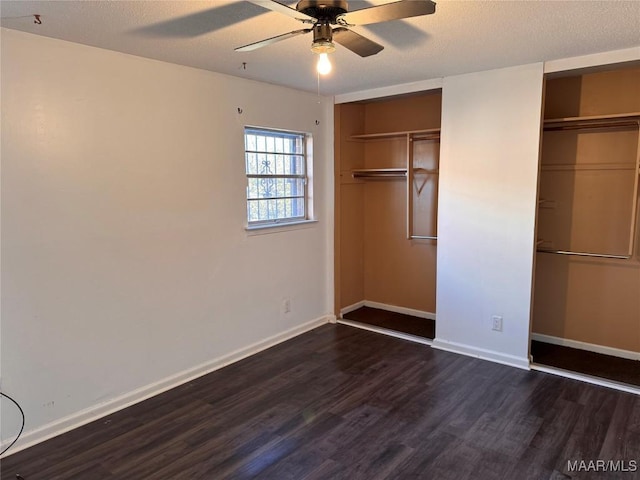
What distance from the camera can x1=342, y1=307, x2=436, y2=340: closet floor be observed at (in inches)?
174

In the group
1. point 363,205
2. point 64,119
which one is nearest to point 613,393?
point 363,205

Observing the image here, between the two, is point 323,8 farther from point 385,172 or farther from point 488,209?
point 385,172

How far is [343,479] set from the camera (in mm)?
2268

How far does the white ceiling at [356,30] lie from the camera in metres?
2.13

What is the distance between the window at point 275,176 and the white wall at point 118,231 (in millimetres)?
169

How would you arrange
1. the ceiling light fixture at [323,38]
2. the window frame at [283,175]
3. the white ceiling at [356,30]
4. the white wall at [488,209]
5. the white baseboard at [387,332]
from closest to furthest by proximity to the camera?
the ceiling light fixture at [323,38] < the white ceiling at [356,30] < the white wall at [488,209] < the window frame at [283,175] < the white baseboard at [387,332]

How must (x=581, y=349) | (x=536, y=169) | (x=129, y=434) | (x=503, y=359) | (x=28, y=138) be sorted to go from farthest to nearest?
(x=581, y=349), (x=503, y=359), (x=536, y=169), (x=129, y=434), (x=28, y=138)

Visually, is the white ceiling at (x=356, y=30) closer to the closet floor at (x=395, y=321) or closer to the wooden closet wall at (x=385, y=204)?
the wooden closet wall at (x=385, y=204)

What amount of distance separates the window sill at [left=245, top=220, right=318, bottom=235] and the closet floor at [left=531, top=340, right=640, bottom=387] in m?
2.38

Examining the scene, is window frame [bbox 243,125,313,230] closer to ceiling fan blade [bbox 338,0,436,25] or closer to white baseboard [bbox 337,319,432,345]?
white baseboard [bbox 337,319,432,345]

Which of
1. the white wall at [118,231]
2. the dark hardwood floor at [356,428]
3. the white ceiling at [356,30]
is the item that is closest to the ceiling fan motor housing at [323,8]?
the white ceiling at [356,30]

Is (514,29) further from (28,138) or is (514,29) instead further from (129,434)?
(129,434)

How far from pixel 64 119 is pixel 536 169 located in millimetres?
3293
